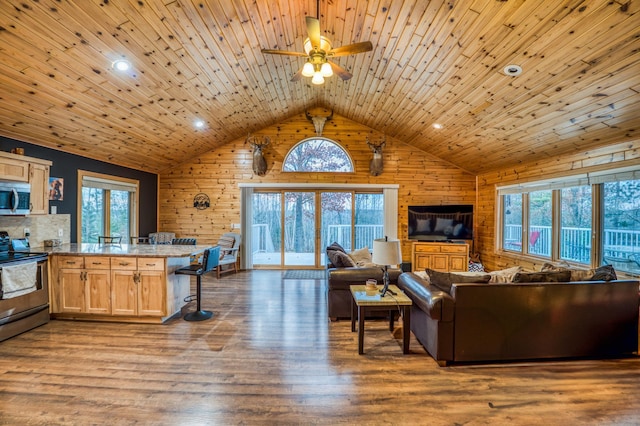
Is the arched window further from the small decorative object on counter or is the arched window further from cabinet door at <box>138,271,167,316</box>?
the small decorative object on counter

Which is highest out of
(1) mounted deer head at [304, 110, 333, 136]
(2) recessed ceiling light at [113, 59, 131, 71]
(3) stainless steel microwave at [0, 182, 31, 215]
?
(1) mounted deer head at [304, 110, 333, 136]

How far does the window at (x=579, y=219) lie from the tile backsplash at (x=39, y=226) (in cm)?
821

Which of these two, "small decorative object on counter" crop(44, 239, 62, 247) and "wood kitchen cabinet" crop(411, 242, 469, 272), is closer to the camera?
"small decorative object on counter" crop(44, 239, 62, 247)

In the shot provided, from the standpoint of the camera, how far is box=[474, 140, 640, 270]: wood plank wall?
153 inches

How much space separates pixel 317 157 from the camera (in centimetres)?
724

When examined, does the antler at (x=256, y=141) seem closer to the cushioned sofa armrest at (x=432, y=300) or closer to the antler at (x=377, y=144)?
the antler at (x=377, y=144)

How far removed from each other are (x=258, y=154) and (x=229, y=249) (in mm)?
2350

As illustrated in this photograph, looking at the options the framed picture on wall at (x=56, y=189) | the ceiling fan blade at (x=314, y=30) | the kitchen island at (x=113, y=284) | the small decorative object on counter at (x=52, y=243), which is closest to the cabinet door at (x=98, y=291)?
the kitchen island at (x=113, y=284)

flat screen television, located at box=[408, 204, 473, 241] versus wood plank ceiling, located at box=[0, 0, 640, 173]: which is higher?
wood plank ceiling, located at box=[0, 0, 640, 173]

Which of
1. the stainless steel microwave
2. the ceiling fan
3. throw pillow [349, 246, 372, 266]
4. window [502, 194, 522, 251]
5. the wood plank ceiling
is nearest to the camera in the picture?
the wood plank ceiling

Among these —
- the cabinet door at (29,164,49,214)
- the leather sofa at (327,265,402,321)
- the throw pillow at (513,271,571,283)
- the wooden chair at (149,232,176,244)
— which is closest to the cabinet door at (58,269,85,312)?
the cabinet door at (29,164,49,214)

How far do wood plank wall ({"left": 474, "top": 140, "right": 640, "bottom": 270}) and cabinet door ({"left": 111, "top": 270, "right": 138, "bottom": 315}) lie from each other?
667 cm

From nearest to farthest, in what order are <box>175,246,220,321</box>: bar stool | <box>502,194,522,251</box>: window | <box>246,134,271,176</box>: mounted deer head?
<box>175,246,220,321</box>: bar stool
<box>502,194,522,251</box>: window
<box>246,134,271,176</box>: mounted deer head

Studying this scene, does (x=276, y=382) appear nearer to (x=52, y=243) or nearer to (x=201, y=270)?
(x=201, y=270)
